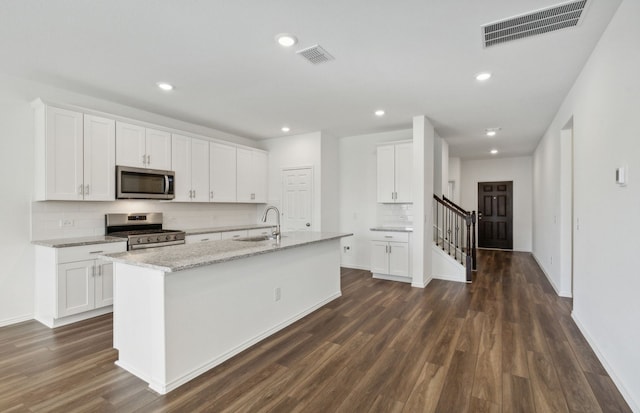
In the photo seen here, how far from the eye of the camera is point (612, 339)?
2.40 metres

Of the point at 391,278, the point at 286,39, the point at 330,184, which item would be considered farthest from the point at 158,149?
the point at 391,278

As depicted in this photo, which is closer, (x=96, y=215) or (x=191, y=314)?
(x=191, y=314)

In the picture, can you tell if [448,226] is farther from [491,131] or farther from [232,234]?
[232,234]

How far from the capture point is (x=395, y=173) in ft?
18.5

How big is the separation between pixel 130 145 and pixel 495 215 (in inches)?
366

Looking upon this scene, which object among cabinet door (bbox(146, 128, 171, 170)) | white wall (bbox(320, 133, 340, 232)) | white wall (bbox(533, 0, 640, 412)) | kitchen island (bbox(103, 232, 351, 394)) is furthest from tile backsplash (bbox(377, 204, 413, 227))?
cabinet door (bbox(146, 128, 171, 170))

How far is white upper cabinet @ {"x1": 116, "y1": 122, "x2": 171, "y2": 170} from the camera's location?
13.5ft

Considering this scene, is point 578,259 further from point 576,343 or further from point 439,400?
point 439,400

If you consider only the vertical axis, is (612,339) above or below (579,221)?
below

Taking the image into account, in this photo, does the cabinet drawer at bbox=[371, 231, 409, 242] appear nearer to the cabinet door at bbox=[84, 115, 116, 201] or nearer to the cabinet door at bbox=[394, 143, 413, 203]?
the cabinet door at bbox=[394, 143, 413, 203]

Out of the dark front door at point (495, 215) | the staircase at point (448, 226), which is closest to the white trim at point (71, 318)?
the staircase at point (448, 226)

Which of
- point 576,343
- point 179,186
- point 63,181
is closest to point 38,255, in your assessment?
point 63,181

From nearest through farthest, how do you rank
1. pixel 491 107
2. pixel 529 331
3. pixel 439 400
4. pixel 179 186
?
pixel 439 400 → pixel 529 331 → pixel 491 107 → pixel 179 186

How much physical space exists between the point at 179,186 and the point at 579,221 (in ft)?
17.3
